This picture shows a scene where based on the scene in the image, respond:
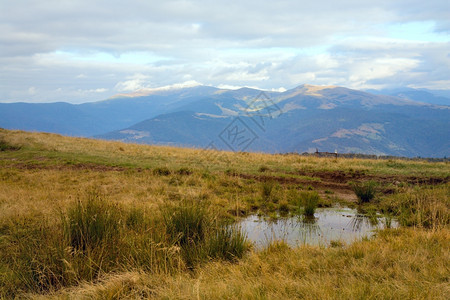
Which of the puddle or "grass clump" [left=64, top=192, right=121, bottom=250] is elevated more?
"grass clump" [left=64, top=192, right=121, bottom=250]

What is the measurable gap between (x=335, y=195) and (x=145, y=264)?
33.4 ft

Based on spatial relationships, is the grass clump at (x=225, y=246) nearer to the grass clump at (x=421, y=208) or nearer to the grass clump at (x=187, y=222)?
the grass clump at (x=187, y=222)

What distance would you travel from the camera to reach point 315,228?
8.93 meters

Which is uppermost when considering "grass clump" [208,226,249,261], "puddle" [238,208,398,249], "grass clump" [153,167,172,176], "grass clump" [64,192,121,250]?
"grass clump" [64,192,121,250]

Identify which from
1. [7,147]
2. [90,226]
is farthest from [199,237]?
[7,147]

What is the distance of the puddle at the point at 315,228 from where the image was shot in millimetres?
7781

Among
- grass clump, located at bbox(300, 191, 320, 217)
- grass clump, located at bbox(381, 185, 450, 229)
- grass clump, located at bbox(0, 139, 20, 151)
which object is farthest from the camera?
grass clump, located at bbox(0, 139, 20, 151)

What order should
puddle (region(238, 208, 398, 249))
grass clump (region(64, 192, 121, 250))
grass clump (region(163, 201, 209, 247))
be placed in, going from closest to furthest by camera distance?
1. grass clump (region(64, 192, 121, 250))
2. grass clump (region(163, 201, 209, 247))
3. puddle (region(238, 208, 398, 249))

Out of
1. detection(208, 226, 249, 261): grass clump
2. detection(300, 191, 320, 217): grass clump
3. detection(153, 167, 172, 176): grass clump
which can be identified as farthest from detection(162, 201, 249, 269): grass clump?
detection(153, 167, 172, 176): grass clump

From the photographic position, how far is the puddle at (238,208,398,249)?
7.78 meters

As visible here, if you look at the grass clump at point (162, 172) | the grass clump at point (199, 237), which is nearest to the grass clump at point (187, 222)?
the grass clump at point (199, 237)

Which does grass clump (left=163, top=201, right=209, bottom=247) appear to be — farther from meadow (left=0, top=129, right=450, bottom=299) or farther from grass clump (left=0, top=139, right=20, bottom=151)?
grass clump (left=0, top=139, right=20, bottom=151)

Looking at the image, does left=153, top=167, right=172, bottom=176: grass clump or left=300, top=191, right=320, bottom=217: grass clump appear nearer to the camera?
left=300, top=191, right=320, bottom=217: grass clump

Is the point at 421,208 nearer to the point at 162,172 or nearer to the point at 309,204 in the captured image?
the point at 309,204
